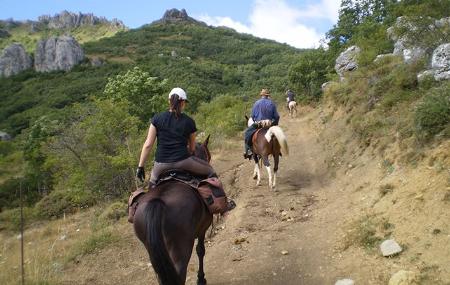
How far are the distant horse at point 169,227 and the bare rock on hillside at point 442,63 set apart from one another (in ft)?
22.3

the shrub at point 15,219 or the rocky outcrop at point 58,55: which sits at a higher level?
the rocky outcrop at point 58,55

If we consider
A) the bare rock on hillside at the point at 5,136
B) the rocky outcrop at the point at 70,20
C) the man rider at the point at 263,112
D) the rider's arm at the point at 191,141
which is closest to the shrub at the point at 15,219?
the man rider at the point at 263,112

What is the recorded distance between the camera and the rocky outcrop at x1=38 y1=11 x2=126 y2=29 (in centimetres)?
18882

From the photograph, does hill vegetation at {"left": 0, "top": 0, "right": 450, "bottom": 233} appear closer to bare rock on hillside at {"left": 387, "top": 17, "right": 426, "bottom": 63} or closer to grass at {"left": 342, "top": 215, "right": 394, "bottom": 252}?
bare rock on hillside at {"left": 387, "top": 17, "right": 426, "bottom": 63}

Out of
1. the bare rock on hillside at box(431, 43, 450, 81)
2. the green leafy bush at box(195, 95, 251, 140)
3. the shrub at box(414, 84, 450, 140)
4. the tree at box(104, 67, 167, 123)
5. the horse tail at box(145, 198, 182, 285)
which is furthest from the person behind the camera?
the tree at box(104, 67, 167, 123)

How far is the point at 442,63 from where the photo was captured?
8984mm

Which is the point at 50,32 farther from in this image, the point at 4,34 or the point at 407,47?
the point at 407,47

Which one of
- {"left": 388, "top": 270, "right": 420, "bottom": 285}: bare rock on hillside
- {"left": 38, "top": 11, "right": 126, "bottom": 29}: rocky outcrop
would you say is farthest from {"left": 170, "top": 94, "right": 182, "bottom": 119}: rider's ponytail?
{"left": 38, "top": 11, "right": 126, "bottom": 29}: rocky outcrop

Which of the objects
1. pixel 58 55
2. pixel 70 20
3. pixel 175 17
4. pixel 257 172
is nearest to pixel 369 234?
pixel 257 172

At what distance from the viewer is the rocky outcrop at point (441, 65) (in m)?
8.88

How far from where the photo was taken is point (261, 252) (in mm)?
6777

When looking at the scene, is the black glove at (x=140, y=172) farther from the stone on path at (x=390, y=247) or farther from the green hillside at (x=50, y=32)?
the green hillside at (x=50, y=32)

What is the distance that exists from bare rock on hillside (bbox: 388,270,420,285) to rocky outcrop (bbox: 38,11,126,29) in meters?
193

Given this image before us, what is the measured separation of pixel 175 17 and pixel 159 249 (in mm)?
160620
